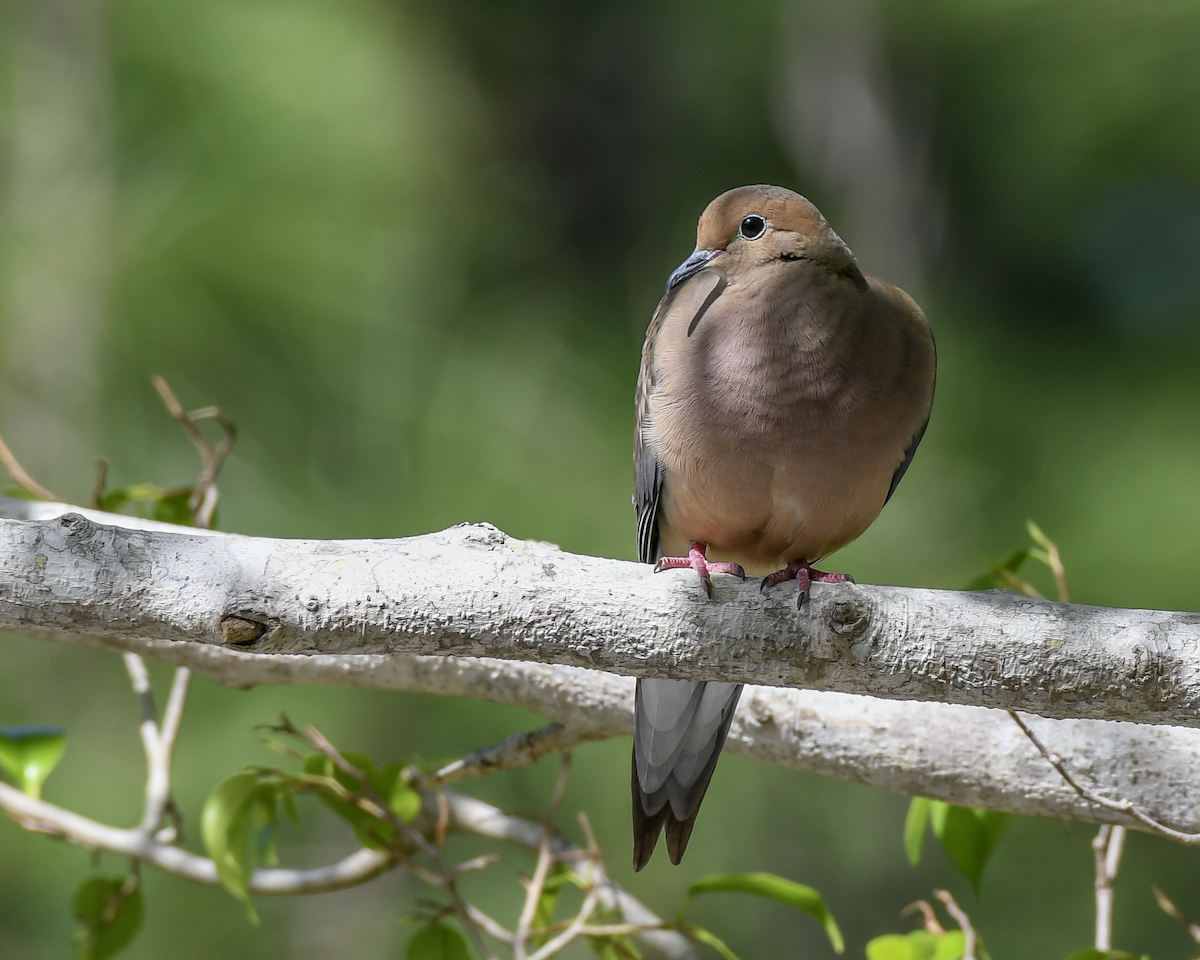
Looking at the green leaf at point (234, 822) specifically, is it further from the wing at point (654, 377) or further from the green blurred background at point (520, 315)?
the green blurred background at point (520, 315)

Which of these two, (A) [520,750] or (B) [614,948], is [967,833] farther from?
(A) [520,750]

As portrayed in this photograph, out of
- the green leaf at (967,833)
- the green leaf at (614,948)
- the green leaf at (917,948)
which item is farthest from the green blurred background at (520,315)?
the green leaf at (917,948)

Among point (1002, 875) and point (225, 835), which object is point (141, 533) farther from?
point (1002, 875)

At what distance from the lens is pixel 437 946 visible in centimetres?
145

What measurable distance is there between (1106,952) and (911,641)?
0.48 m

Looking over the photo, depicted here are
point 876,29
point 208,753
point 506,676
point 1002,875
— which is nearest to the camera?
point 506,676

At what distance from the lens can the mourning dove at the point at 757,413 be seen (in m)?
1.54

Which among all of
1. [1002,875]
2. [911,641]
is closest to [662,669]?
[911,641]

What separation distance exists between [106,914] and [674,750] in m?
0.82

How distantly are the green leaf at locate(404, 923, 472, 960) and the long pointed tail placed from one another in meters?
0.28

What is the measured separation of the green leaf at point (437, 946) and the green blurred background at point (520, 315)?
958 mm

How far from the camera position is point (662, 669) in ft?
3.67

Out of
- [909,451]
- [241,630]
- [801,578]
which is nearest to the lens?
[241,630]

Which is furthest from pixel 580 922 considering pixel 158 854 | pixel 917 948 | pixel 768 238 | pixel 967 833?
pixel 768 238
